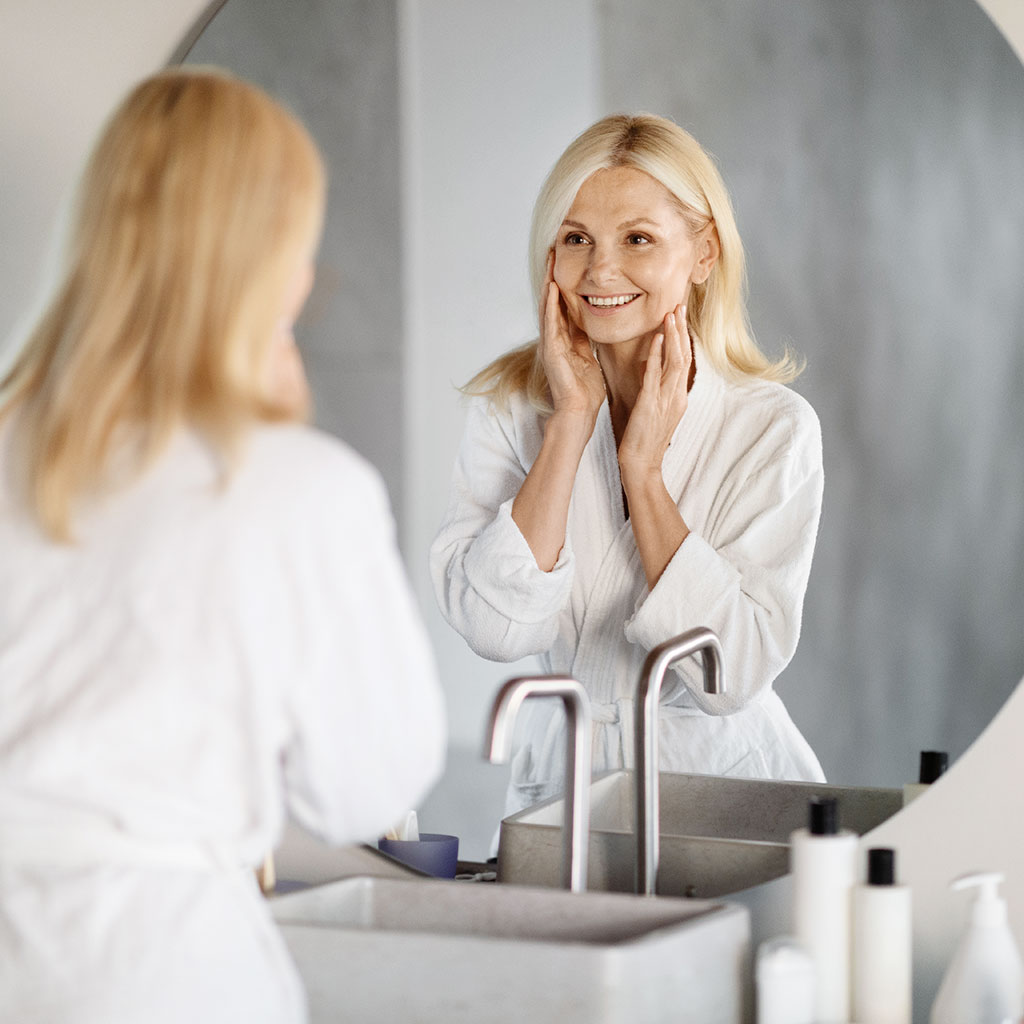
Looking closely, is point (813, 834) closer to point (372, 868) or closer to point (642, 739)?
point (642, 739)

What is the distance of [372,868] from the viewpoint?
1255 millimetres

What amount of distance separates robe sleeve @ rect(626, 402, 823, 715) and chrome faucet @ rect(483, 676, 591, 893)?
230 mm

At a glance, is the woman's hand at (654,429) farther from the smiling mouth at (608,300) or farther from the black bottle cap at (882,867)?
the black bottle cap at (882,867)

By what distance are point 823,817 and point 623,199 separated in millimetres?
606

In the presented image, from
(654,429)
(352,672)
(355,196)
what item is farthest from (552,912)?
(355,196)

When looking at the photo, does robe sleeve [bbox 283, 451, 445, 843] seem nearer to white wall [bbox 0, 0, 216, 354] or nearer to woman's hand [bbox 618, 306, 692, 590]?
woman's hand [bbox 618, 306, 692, 590]

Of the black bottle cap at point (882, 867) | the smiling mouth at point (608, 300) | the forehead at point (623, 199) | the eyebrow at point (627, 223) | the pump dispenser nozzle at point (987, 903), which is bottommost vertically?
the pump dispenser nozzle at point (987, 903)

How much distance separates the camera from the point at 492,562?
50.8 inches

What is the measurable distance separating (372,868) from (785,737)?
404mm

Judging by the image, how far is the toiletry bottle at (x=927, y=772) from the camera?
1125 millimetres

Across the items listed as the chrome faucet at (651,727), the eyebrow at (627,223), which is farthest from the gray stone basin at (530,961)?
the eyebrow at (627,223)

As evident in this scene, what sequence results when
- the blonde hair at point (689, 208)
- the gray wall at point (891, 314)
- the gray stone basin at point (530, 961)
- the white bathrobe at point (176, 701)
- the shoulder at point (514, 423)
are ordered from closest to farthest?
the white bathrobe at point (176, 701) < the gray stone basin at point (530, 961) < the gray wall at point (891, 314) < the blonde hair at point (689, 208) < the shoulder at point (514, 423)

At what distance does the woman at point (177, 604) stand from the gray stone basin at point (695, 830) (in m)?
0.47

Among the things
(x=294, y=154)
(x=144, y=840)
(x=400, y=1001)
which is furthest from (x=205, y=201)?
(x=400, y=1001)
